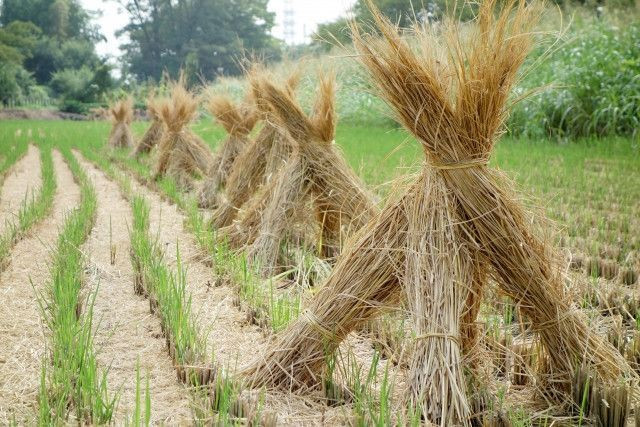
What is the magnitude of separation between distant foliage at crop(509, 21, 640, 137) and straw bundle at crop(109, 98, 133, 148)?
764 cm

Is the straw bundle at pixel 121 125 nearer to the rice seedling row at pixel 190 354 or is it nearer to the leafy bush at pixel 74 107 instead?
the rice seedling row at pixel 190 354

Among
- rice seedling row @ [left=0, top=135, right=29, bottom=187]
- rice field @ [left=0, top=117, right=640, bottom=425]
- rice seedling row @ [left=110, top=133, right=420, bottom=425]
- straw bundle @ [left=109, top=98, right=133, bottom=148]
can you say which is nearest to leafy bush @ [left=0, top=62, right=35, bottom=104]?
straw bundle @ [left=109, top=98, right=133, bottom=148]

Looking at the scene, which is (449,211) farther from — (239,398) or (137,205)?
(137,205)

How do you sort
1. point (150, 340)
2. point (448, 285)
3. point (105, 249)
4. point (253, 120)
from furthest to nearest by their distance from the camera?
1. point (253, 120)
2. point (105, 249)
3. point (150, 340)
4. point (448, 285)

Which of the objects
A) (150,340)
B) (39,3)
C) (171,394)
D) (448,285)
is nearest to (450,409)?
(448,285)

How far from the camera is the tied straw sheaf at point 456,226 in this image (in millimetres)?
1809

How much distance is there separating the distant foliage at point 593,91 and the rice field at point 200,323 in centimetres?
378

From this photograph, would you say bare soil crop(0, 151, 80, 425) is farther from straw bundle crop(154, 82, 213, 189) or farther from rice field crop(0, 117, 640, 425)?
straw bundle crop(154, 82, 213, 189)

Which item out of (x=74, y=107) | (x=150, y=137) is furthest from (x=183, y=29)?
(x=150, y=137)

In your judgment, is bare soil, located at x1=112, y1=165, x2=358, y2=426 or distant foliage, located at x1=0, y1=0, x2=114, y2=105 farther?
distant foliage, located at x1=0, y1=0, x2=114, y2=105

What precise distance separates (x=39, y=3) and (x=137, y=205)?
45.2 meters

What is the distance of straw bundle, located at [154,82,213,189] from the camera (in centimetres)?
777

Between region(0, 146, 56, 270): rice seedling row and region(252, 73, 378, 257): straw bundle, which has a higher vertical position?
region(252, 73, 378, 257): straw bundle

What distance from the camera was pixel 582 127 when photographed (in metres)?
10.4
